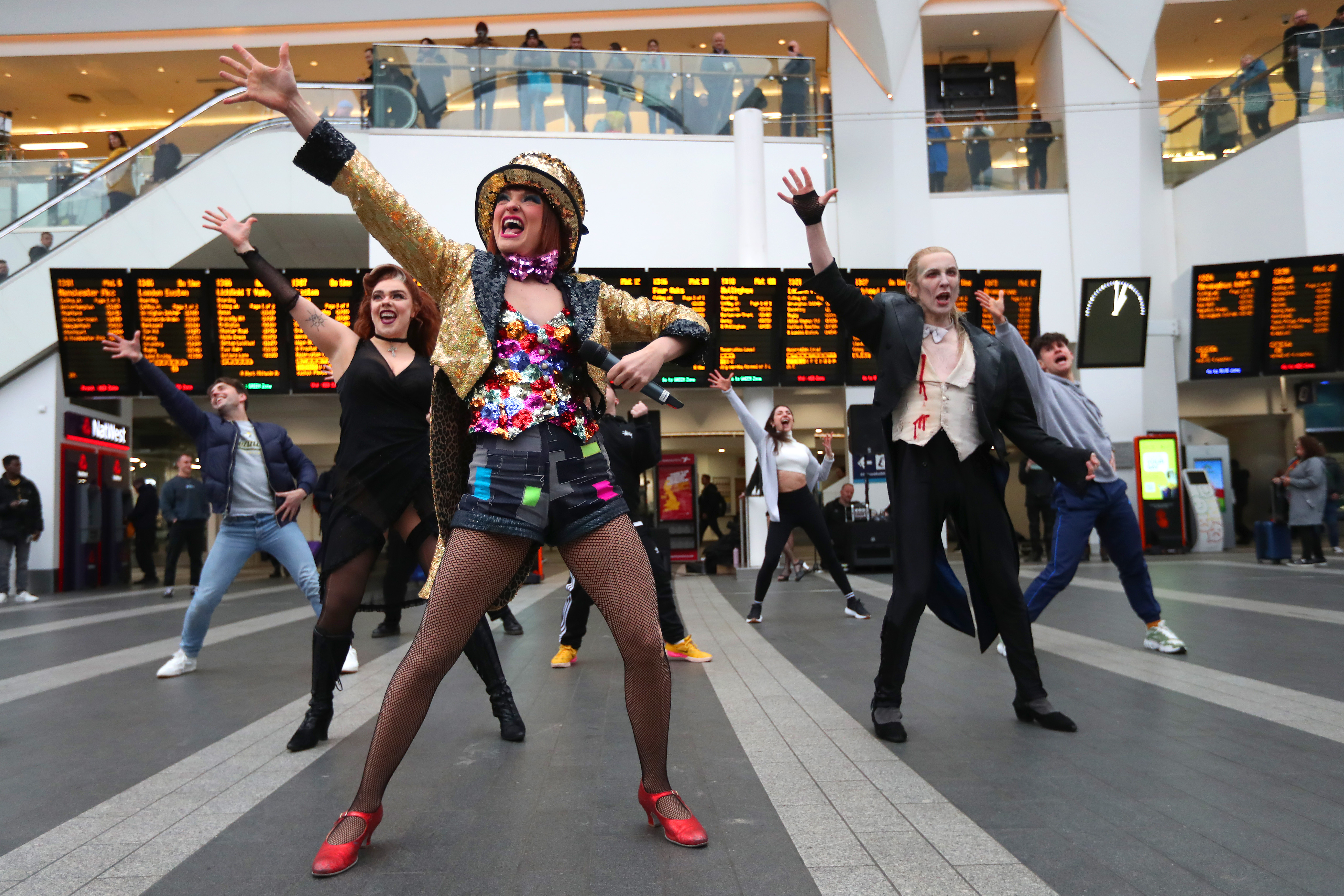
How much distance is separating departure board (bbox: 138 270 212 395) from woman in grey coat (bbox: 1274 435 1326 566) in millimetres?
14922

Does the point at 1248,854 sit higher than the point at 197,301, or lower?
lower

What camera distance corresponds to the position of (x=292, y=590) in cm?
1357

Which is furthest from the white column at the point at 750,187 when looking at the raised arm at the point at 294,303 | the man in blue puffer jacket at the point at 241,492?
the raised arm at the point at 294,303

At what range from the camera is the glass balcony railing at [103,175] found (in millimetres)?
14664

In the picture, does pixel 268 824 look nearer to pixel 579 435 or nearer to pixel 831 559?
pixel 579 435

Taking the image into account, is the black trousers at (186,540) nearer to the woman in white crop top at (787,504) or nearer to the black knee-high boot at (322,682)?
the woman in white crop top at (787,504)

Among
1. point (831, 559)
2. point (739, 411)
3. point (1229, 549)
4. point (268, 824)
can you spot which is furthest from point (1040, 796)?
point (1229, 549)

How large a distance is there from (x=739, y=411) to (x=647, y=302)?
407 centimetres

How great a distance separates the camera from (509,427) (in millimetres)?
2457

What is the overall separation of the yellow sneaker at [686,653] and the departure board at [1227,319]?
464 inches

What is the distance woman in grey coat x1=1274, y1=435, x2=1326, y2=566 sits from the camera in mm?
12359

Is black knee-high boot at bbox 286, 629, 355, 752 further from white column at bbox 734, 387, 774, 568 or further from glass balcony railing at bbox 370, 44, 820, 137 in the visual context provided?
glass balcony railing at bbox 370, 44, 820, 137

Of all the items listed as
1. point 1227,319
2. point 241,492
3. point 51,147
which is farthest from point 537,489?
point 51,147

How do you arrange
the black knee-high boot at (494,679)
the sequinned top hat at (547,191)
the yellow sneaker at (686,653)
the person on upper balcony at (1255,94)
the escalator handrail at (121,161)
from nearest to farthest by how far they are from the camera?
the sequinned top hat at (547,191)
the black knee-high boot at (494,679)
the yellow sneaker at (686,653)
the escalator handrail at (121,161)
the person on upper balcony at (1255,94)
